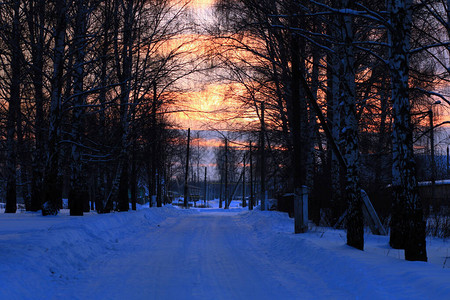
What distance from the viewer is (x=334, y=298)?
6.02 meters

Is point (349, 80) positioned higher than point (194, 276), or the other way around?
point (349, 80)

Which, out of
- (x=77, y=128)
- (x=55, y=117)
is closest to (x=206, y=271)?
(x=55, y=117)

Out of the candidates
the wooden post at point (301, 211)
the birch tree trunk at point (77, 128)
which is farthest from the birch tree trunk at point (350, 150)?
the birch tree trunk at point (77, 128)

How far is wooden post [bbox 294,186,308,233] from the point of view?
46.6 feet

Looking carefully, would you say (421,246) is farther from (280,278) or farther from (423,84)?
(423,84)

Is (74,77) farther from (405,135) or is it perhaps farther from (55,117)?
(405,135)

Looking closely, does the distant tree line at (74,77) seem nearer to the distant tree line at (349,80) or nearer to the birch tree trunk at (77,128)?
the birch tree trunk at (77,128)

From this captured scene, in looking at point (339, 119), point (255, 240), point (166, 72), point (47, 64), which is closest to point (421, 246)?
point (255, 240)

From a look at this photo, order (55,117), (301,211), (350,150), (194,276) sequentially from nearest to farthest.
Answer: (194,276) → (350,150) → (301,211) → (55,117)

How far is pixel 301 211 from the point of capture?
47.1 feet

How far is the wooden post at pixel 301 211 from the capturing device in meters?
14.2

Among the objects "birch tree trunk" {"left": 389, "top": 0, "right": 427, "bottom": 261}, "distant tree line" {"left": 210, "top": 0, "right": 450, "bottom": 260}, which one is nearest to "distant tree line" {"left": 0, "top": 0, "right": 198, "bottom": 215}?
"distant tree line" {"left": 210, "top": 0, "right": 450, "bottom": 260}

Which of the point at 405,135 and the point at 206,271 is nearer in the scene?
the point at 405,135

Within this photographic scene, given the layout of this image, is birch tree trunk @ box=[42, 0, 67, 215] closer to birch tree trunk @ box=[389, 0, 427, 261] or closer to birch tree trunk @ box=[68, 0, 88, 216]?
birch tree trunk @ box=[68, 0, 88, 216]
